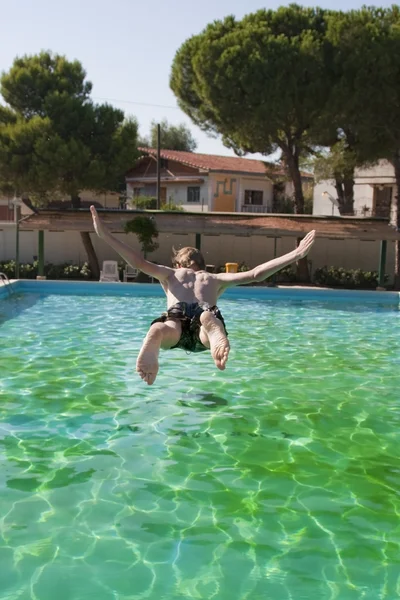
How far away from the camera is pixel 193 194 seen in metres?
37.8

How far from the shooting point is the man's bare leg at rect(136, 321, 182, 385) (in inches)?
187

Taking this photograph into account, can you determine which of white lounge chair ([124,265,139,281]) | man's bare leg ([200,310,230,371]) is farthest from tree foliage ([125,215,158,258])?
man's bare leg ([200,310,230,371])

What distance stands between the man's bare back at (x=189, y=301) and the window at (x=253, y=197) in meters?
33.3

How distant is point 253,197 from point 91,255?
18.3 m

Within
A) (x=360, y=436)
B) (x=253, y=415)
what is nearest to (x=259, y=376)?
(x=253, y=415)

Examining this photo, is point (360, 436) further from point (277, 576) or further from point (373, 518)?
point (277, 576)

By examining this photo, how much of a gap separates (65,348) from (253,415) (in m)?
4.37

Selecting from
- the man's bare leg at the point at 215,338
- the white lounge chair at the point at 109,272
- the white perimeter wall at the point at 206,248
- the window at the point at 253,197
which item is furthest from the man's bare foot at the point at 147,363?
the window at the point at 253,197

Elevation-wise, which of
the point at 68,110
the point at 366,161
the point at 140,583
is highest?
the point at 68,110

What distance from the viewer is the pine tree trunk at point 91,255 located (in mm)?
22516

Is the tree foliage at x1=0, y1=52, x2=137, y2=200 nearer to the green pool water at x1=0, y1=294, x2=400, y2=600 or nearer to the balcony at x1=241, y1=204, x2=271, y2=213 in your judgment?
the green pool water at x1=0, y1=294, x2=400, y2=600

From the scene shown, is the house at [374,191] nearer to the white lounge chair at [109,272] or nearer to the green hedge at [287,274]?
the green hedge at [287,274]

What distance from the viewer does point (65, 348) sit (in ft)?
33.3

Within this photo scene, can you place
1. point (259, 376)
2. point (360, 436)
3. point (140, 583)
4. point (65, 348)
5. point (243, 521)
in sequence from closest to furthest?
point (140, 583) → point (243, 521) → point (360, 436) → point (259, 376) → point (65, 348)
